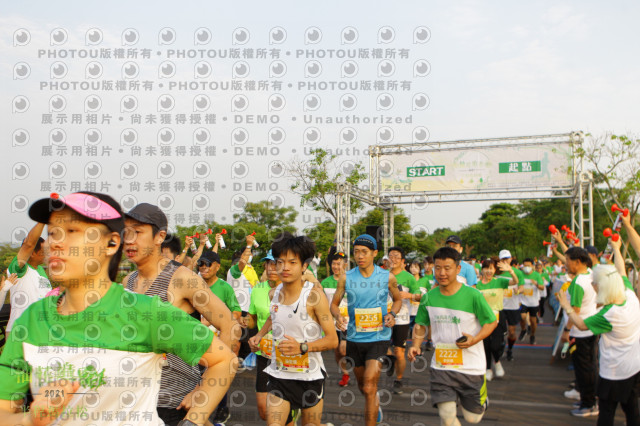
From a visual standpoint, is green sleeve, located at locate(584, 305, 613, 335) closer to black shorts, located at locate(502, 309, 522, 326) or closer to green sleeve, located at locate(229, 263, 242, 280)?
green sleeve, located at locate(229, 263, 242, 280)

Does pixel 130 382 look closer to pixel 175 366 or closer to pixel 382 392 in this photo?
pixel 175 366

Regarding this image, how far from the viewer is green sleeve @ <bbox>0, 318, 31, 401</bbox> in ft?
5.65

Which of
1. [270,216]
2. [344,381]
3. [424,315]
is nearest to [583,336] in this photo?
[424,315]

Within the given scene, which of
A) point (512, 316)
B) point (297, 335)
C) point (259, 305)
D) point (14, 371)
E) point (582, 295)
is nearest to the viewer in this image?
point (14, 371)

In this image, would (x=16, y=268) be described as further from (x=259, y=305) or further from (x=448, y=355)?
(x=448, y=355)

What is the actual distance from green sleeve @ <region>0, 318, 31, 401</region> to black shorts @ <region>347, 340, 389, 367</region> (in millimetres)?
4798

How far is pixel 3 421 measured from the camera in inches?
65.6

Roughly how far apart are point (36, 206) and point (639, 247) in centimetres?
467

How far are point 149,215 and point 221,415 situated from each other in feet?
13.0

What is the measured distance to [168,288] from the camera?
323 centimetres

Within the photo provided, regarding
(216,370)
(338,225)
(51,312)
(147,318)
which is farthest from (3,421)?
(338,225)

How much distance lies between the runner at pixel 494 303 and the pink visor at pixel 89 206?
7.70 meters

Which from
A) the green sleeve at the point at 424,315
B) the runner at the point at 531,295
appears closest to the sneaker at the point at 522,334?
the runner at the point at 531,295

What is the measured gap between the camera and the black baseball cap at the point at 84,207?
181 cm
